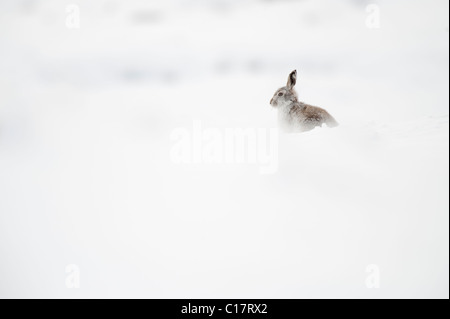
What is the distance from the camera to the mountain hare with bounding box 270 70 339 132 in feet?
17.4

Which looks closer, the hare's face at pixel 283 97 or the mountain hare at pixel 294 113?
the mountain hare at pixel 294 113

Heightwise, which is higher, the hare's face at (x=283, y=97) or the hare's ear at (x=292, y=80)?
the hare's ear at (x=292, y=80)

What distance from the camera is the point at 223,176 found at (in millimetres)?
3748

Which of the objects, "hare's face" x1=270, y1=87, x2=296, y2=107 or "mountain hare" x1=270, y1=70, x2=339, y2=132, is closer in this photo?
"mountain hare" x1=270, y1=70, x2=339, y2=132

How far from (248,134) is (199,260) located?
194cm

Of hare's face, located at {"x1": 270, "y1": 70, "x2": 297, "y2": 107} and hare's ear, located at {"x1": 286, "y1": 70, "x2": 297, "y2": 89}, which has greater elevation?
hare's ear, located at {"x1": 286, "y1": 70, "x2": 297, "y2": 89}

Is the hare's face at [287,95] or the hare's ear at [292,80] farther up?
the hare's ear at [292,80]

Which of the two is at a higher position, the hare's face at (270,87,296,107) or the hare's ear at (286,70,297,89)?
the hare's ear at (286,70,297,89)

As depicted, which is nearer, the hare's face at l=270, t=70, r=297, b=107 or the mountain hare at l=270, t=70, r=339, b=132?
the mountain hare at l=270, t=70, r=339, b=132

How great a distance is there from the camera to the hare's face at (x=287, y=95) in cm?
638

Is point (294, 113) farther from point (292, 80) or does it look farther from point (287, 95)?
point (292, 80)

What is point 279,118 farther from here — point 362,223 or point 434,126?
point 362,223

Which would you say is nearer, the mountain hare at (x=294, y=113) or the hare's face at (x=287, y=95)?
the mountain hare at (x=294, y=113)

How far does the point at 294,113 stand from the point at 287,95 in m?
0.60
